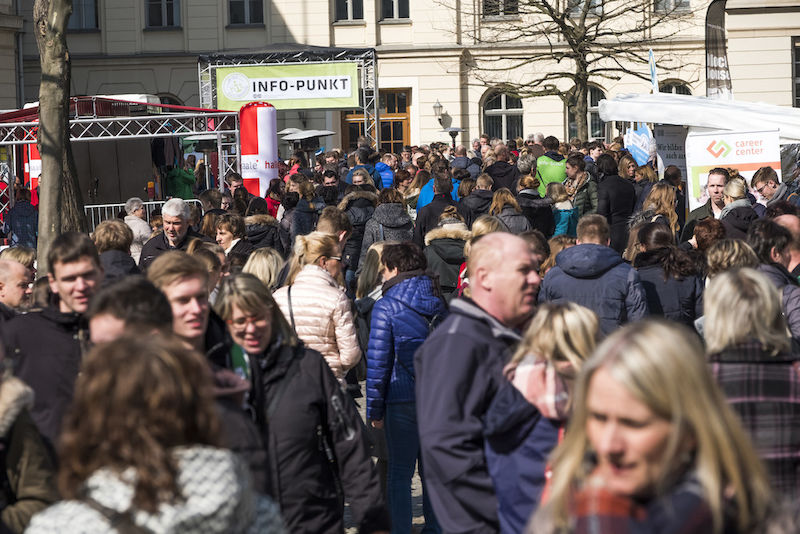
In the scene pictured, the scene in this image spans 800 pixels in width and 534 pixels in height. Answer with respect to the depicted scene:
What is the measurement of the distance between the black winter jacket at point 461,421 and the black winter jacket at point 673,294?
358 cm

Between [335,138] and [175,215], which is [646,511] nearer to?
[175,215]

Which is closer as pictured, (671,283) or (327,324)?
(327,324)

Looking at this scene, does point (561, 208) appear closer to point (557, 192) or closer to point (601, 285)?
point (557, 192)

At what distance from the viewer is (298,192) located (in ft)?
42.4

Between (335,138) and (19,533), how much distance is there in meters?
36.9

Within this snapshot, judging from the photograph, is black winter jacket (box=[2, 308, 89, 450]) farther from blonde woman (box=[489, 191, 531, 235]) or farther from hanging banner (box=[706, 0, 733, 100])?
hanging banner (box=[706, 0, 733, 100])

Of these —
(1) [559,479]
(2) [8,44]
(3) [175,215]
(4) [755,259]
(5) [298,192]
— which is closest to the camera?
(1) [559,479]

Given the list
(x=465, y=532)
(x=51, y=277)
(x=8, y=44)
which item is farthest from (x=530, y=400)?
(x=8, y=44)

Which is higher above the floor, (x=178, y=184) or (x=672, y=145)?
(x=672, y=145)

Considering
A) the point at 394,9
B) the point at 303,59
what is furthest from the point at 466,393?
the point at 394,9

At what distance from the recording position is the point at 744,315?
3949mm

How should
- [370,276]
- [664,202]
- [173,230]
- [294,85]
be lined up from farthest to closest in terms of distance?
[294,85]
[664,202]
[173,230]
[370,276]

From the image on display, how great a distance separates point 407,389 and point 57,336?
7.55ft

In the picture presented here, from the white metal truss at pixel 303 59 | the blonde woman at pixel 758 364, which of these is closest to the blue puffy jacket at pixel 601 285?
the blonde woman at pixel 758 364
